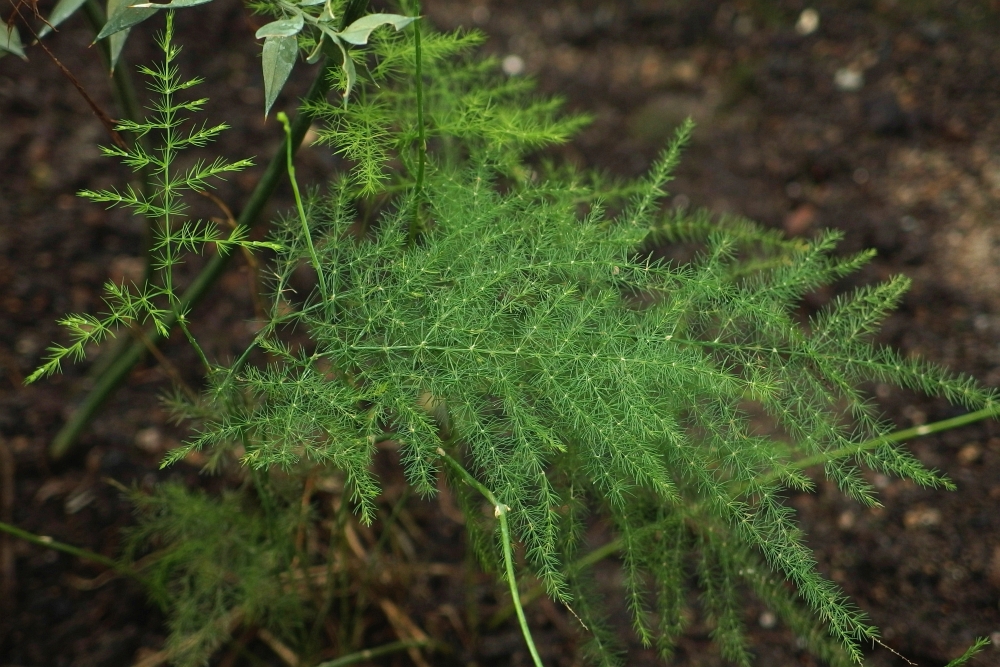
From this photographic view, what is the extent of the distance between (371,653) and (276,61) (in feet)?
2.47

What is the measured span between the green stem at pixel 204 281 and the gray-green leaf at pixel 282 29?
9cm

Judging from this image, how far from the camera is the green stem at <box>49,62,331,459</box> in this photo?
876 mm

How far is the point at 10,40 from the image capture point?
890 mm

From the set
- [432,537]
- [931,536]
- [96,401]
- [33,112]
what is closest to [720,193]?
[931,536]

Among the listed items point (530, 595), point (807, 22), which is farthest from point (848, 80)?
point (530, 595)

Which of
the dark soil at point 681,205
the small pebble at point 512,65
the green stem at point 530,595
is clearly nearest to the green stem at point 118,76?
the dark soil at point 681,205

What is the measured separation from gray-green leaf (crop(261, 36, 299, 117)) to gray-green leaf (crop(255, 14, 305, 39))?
0.05 feet

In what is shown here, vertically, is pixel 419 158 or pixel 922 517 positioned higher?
pixel 419 158

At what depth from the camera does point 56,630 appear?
1.22 metres

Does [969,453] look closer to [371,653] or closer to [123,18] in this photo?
[371,653]

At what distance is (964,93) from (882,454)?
3.98 feet

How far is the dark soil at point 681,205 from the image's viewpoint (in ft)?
4.16

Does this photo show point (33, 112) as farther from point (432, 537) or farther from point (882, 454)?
point (882, 454)

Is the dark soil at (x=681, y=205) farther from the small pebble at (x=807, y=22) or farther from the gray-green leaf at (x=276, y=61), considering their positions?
the gray-green leaf at (x=276, y=61)
